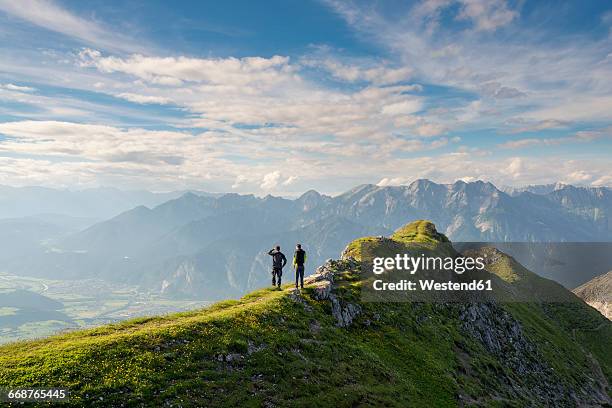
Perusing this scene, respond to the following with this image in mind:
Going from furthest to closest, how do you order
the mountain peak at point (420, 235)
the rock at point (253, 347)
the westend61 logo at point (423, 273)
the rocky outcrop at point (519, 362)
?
the mountain peak at point (420, 235) < the westend61 logo at point (423, 273) < the rocky outcrop at point (519, 362) < the rock at point (253, 347)

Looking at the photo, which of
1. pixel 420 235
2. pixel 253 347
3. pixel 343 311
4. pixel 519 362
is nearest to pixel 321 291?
pixel 343 311

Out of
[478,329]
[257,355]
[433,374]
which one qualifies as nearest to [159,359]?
[257,355]

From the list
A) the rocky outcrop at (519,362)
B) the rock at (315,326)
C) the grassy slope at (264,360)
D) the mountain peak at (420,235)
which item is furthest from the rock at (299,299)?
the mountain peak at (420,235)

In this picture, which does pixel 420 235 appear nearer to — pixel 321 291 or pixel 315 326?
pixel 321 291

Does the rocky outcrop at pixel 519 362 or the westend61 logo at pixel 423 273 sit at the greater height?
the westend61 logo at pixel 423 273

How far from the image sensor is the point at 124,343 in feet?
86.9

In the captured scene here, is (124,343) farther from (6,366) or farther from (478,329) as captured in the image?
(478,329)

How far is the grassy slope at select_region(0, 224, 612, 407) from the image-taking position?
896 inches

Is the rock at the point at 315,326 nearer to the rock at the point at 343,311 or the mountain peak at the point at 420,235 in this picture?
the rock at the point at 343,311

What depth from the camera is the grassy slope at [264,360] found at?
74.6ft

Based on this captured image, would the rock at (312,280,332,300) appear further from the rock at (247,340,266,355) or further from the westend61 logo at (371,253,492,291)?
the rock at (247,340,266,355)

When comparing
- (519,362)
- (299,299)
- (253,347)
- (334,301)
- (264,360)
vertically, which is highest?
(299,299)

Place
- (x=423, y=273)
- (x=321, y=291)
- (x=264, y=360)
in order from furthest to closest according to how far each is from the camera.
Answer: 1. (x=423, y=273)
2. (x=321, y=291)
3. (x=264, y=360)

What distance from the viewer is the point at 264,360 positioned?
98.3 feet
